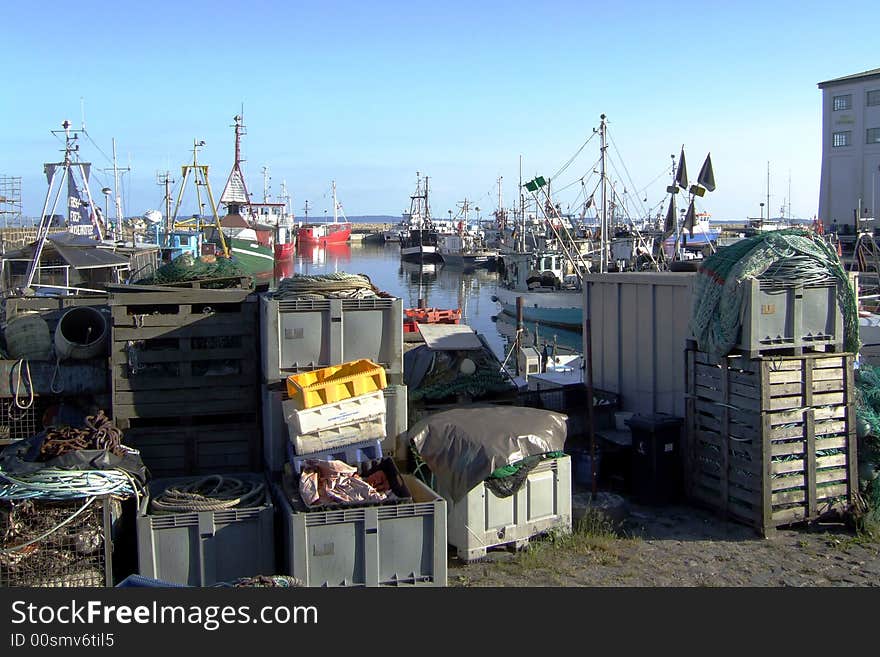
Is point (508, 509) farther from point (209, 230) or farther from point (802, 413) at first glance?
A: point (209, 230)

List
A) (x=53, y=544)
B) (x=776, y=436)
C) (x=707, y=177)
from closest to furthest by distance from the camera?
(x=53, y=544), (x=776, y=436), (x=707, y=177)

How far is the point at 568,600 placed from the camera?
4.90 m

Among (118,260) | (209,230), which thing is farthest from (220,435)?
(209,230)

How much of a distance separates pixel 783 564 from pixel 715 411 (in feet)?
5.09

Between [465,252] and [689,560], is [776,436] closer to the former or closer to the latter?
[689,560]

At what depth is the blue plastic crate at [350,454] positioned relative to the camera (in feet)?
22.2

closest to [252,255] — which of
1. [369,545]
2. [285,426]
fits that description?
[285,426]

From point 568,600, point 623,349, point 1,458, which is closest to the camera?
point 568,600

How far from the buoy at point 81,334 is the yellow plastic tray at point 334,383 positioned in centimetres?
212

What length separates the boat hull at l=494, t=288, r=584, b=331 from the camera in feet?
114

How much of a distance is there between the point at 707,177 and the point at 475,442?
582 inches

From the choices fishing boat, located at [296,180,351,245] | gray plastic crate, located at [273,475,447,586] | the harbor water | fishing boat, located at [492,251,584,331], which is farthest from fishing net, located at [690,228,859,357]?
fishing boat, located at [296,180,351,245]

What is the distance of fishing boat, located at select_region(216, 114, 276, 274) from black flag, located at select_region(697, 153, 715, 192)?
27643 mm

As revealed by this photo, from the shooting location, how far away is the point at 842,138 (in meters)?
52.5
